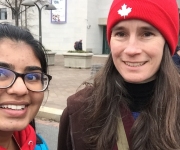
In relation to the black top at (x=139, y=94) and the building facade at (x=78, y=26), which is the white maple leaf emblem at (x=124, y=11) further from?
the building facade at (x=78, y=26)

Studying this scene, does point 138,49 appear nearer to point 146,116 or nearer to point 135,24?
point 135,24

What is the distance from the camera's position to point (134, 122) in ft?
5.14

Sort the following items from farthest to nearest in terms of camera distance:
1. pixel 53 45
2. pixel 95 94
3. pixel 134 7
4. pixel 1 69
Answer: pixel 53 45 → pixel 95 94 → pixel 134 7 → pixel 1 69

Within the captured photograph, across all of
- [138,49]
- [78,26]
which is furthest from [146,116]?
[78,26]

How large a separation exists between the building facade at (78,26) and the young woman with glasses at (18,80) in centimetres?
2478

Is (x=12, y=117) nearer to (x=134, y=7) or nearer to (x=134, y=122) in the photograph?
(x=134, y=122)

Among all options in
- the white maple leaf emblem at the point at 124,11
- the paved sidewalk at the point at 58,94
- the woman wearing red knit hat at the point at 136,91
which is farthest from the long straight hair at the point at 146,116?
the paved sidewalk at the point at 58,94

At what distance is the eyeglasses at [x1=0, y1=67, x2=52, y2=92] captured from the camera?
4.27 ft

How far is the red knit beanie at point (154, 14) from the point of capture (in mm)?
1489

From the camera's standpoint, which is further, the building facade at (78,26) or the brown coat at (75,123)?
the building facade at (78,26)

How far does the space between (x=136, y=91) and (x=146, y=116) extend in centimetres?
15

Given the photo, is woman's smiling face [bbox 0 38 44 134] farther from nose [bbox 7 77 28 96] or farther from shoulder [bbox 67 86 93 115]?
shoulder [bbox 67 86 93 115]

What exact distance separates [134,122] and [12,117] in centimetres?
66

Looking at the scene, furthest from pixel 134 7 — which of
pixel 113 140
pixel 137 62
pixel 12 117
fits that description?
pixel 12 117
